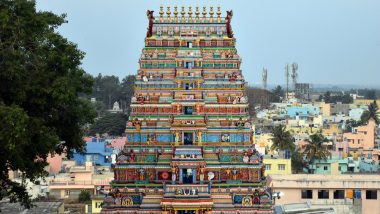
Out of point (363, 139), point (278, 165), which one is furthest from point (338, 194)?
point (363, 139)

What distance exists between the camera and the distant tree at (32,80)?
2423 cm

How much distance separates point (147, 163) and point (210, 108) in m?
3.50

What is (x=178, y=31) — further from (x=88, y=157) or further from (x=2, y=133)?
(x=88, y=157)

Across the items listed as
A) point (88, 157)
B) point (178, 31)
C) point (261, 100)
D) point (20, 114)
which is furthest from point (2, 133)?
point (261, 100)

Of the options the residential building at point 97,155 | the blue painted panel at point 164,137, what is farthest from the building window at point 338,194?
the residential building at point 97,155

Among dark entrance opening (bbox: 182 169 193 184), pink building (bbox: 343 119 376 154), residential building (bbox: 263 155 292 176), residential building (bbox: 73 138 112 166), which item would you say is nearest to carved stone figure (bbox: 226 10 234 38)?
dark entrance opening (bbox: 182 169 193 184)

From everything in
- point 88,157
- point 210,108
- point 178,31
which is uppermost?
point 178,31

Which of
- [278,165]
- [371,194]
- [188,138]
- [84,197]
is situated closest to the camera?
[188,138]

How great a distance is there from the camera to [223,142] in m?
36.3

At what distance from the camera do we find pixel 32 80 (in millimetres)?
25266

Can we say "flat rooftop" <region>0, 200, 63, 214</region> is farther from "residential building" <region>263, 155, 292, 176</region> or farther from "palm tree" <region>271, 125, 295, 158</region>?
"palm tree" <region>271, 125, 295, 158</region>

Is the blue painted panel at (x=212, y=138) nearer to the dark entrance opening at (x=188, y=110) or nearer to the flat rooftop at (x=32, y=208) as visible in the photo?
the dark entrance opening at (x=188, y=110)

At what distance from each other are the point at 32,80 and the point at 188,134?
11754mm

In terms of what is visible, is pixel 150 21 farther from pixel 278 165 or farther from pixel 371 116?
pixel 371 116
